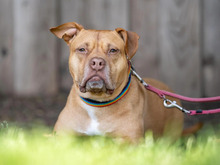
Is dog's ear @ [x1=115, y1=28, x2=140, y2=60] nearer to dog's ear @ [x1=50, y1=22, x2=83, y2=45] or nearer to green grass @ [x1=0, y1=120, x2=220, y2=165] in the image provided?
dog's ear @ [x1=50, y1=22, x2=83, y2=45]

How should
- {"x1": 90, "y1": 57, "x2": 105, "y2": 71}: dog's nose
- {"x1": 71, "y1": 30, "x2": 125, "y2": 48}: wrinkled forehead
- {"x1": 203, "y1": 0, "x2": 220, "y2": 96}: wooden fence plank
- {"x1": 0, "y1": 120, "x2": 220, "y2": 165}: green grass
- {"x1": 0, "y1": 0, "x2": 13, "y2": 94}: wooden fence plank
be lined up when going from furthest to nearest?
{"x1": 0, "y1": 0, "x2": 13, "y2": 94}: wooden fence plank, {"x1": 203, "y1": 0, "x2": 220, "y2": 96}: wooden fence plank, {"x1": 71, "y1": 30, "x2": 125, "y2": 48}: wrinkled forehead, {"x1": 90, "y1": 57, "x2": 105, "y2": 71}: dog's nose, {"x1": 0, "y1": 120, "x2": 220, "y2": 165}: green grass

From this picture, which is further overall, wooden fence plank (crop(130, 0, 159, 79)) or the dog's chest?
wooden fence plank (crop(130, 0, 159, 79))

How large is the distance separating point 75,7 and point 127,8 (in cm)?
79

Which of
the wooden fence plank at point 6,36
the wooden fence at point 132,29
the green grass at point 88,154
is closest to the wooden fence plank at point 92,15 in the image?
the wooden fence at point 132,29

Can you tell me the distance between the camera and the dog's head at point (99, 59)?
3281 millimetres

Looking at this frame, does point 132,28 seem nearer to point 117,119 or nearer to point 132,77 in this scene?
point 132,77

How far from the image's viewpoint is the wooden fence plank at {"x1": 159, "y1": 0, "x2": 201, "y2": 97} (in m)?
5.91

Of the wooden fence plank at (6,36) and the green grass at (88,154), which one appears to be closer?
the green grass at (88,154)

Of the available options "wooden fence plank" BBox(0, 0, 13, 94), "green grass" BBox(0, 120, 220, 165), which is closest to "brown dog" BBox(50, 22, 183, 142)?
"green grass" BBox(0, 120, 220, 165)

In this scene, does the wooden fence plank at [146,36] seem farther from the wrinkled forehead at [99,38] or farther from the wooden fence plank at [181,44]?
the wrinkled forehead at [99,38]

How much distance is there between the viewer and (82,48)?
3434 millimetres

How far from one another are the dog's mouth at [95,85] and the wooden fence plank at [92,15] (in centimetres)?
281

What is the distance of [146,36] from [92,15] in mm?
869

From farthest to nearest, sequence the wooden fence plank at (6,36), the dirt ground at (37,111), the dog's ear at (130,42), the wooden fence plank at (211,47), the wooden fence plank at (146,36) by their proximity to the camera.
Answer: the wooden fence plank at (6,36) → the wooden fence plank at (146,36) → the wooden fence plank at (211,47) → the dirt ground at (37,111) → the dog's ear at (130,42)
